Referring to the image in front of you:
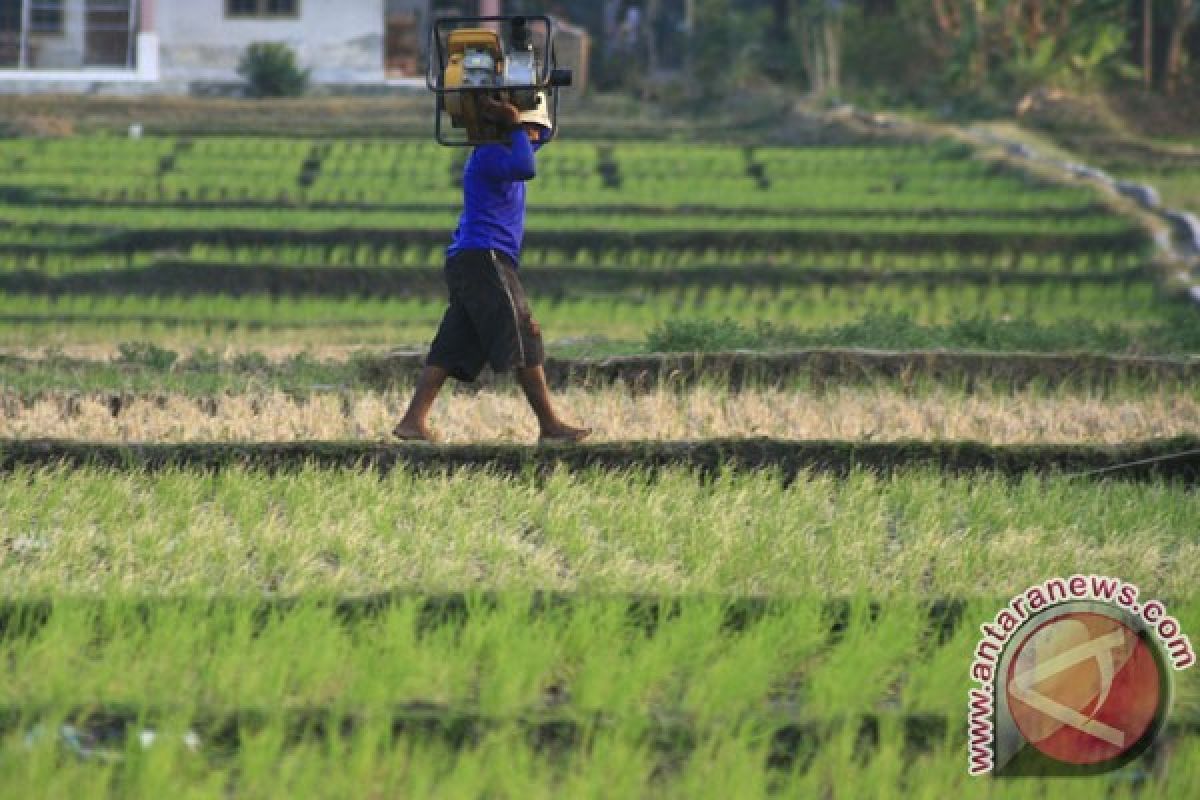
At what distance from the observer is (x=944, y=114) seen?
25984mm

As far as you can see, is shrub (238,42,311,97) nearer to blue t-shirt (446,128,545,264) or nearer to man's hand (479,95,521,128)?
blue t-shirt (446,128,545,264)

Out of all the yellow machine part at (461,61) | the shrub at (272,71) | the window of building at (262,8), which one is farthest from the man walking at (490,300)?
the window of building at (262,8)

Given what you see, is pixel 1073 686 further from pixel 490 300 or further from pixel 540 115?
pixel 490 300

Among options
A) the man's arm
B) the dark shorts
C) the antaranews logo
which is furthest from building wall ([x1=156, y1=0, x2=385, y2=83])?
the antaranews logo

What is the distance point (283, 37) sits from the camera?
27359mm

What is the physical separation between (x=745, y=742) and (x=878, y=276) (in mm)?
10108

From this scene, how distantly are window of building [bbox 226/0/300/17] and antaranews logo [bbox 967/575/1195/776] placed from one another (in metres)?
23.1

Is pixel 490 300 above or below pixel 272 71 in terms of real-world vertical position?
below

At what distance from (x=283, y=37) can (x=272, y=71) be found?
4.34 feet

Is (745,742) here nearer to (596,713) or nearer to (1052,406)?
(596,713)

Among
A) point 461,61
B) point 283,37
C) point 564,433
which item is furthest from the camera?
point 283,37

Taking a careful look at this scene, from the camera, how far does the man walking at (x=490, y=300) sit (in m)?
7.31

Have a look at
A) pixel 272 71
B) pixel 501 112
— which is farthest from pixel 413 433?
pixel 272 71

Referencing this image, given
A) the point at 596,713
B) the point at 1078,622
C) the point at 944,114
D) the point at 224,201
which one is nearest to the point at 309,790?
the point at 596,713
